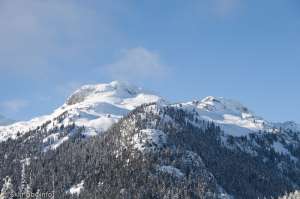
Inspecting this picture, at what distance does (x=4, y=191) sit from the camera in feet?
357

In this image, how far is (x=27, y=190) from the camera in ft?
416

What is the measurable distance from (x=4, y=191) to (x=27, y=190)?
18256 millimetres

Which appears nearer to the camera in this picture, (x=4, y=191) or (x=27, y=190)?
(x=4, y=191)
